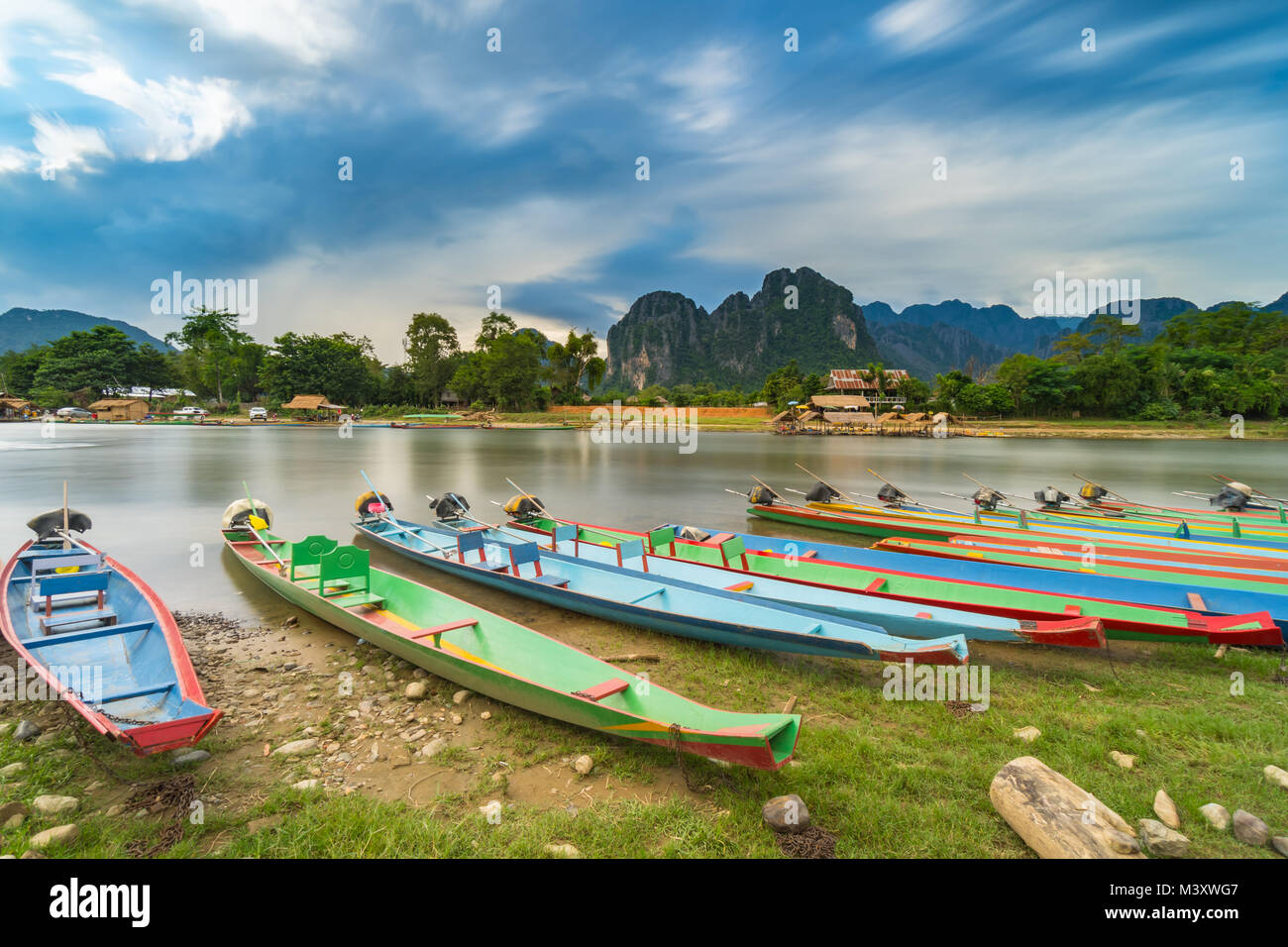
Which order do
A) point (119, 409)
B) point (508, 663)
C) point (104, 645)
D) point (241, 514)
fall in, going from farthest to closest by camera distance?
1. point (119, 409)
2. point (241, 514)
3. point (104, 645)
4. point (508, 663)

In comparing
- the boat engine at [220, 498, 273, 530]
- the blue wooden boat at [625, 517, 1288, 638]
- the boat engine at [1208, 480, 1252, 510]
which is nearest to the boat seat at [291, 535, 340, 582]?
the boat engine at [220, 498, 273, 530]

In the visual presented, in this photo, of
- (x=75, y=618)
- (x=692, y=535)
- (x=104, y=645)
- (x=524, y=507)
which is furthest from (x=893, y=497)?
(x=75, y=618)

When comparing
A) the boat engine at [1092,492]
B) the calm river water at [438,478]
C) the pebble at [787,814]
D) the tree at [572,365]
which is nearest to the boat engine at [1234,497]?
the boat engine at [1092,492]

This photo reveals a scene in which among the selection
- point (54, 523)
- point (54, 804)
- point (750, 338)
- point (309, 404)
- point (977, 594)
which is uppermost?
point (750, 338)

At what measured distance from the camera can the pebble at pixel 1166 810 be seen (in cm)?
326

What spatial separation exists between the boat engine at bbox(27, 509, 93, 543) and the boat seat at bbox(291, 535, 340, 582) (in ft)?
12.1

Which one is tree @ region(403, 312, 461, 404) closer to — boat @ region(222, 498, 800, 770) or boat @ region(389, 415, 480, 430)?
boat @ region(389, 415, 480, 430)

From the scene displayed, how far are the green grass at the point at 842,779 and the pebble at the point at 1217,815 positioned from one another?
49mm

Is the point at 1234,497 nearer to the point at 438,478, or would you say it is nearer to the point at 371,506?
the point at 371,506

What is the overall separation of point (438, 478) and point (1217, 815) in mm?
24664

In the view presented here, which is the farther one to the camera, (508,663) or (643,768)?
(508,663)

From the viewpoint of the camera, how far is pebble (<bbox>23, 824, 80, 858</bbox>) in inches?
127

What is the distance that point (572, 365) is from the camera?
77.8 metres

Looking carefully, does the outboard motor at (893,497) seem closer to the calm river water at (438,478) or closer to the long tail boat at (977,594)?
the calm river water at (438,478)
